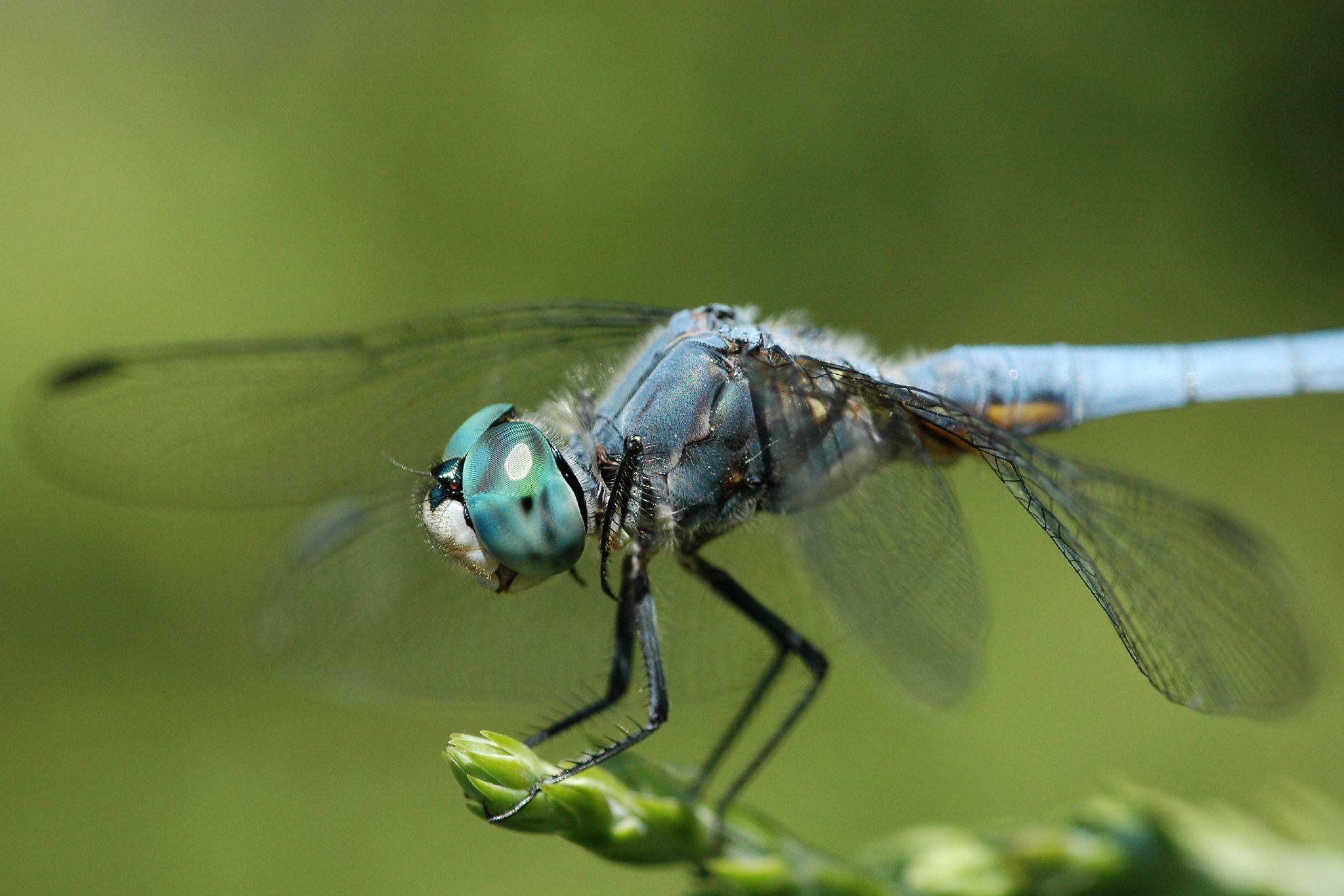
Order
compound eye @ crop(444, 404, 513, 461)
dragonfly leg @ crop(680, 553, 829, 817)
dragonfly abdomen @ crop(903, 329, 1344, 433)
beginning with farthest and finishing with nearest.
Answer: dragonfly abdomen @ crop(903, 329, 1344, 433)
dragonfly leg @ crop(680, 553, 829, 817)
compound eye @ crop(444, 404, 513, 461)

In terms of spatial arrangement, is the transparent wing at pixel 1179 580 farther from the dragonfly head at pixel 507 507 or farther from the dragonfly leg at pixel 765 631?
the dragonfly head at pixel 507 507

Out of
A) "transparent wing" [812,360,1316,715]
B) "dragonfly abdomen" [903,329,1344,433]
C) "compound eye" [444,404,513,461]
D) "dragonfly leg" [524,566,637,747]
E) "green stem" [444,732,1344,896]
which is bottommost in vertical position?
"green stem" [444,732,1344,896]

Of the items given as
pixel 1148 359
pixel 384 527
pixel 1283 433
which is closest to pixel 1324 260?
pixel 1283 433

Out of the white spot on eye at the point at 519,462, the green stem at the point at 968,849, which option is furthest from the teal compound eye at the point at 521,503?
the green stem at the point at 968,849

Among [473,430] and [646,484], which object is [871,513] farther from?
[473,430]

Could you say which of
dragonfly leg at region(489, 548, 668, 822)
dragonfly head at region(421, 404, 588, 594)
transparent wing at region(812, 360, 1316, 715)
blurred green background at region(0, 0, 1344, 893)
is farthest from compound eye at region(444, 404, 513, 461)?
blurred green background at region(0, 0, 1344, 893)

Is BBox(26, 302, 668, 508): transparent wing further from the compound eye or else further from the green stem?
the green stem

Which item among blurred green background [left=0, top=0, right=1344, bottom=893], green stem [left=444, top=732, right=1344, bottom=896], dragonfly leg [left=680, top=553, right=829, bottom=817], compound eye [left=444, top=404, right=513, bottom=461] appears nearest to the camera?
green stem [left=444, top=732, right=1344, bottom=896]
